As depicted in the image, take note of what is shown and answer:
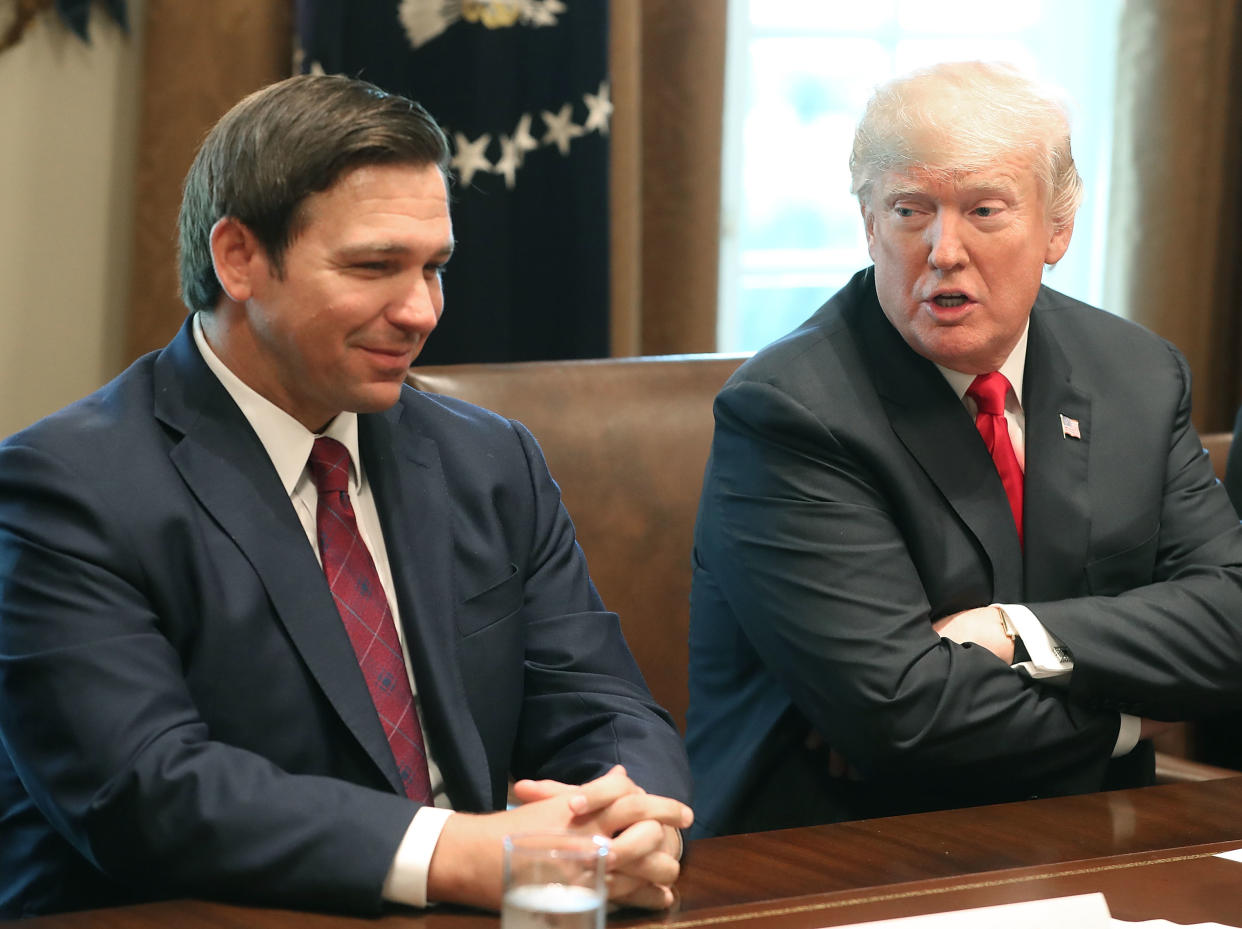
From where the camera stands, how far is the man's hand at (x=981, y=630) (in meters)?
1.88

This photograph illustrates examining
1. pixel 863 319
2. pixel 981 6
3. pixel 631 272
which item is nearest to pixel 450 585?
pixel 863 319

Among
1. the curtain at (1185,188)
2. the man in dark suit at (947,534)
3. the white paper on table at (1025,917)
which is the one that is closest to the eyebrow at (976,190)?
the man in dark suit at (947,534)

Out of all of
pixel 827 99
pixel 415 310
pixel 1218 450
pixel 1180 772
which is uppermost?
pixel 827 99

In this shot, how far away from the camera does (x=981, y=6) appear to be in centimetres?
368

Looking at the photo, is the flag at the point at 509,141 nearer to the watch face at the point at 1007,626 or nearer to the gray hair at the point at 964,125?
the gray hair at the point at 964,125

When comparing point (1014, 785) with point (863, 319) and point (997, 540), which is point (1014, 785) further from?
point (863, 319)

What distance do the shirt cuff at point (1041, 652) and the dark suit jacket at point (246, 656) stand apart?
0.50m

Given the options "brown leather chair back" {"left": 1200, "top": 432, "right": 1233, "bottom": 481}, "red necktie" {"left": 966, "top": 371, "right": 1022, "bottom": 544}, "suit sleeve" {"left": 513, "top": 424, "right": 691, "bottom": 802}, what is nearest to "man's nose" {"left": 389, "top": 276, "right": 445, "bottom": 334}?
"suit sleeve" {"left": 513, "top": 424, "right": 691, "bottom": 802}

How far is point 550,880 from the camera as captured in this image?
1.08 meters

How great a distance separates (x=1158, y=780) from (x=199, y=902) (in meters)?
1.47

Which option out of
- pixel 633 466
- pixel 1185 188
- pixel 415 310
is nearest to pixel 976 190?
pixel 633 466

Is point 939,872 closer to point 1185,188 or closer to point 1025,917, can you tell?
point 1025,917

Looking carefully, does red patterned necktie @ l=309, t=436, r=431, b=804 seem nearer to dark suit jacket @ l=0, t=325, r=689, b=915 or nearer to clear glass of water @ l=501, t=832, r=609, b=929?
dark suit jacket @ l=0, t=325, r=689, b=915

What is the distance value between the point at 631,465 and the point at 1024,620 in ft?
2.22
